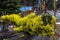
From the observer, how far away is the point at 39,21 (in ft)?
15.3

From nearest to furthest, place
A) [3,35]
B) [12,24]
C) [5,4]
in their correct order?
[3,35]
[12,24]
[5,4]

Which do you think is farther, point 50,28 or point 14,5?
point 14,5

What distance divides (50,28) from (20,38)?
0.78m

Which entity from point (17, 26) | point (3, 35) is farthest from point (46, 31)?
point (3, 35)

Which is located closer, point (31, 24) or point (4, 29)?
point (31, 24)

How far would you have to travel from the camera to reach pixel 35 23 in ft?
15.1

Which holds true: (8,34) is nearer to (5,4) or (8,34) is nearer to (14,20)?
(14,20)

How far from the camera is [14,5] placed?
6699 mm

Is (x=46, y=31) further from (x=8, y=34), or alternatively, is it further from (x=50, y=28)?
(x=8, y=34)

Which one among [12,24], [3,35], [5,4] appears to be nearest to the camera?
[3,35]

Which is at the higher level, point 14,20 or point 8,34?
point 14,20

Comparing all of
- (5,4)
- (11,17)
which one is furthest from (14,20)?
(5,4)

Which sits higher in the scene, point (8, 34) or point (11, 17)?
point (11, 17)

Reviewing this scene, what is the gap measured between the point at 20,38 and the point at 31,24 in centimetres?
43
